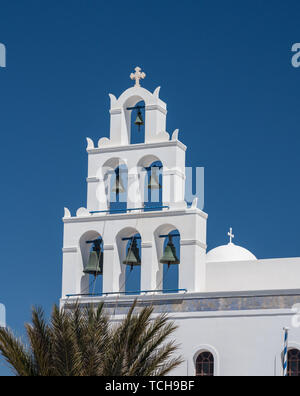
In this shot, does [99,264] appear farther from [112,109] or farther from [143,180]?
[112,109]

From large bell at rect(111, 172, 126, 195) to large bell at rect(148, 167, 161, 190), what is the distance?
0.74 meters

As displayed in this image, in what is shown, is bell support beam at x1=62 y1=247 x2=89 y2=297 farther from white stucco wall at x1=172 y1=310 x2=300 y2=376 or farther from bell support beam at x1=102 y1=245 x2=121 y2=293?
white stucco wall at x1=172 y1=310 x2=300 y2=376

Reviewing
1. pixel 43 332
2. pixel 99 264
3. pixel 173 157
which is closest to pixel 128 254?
pixel 99 264

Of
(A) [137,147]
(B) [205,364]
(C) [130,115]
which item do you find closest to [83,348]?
(B) [205,364]

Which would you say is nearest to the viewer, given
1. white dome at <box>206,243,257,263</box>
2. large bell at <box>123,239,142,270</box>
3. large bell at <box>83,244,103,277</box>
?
large bell at <box>123,239,142,270</box>

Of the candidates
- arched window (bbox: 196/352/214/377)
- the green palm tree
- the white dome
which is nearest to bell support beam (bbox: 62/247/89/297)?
arched window (bbox: 196/352/214/377)

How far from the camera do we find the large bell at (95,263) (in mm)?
25344

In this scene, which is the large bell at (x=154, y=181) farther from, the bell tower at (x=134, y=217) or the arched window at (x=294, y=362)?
the arched window at (x=294, y=362)

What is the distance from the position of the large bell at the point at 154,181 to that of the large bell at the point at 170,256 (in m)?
1.44

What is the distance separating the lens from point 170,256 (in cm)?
2452

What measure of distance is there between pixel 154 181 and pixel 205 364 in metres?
4.88

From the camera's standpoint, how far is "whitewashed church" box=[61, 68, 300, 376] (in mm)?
23047

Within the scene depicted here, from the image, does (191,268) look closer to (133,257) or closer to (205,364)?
(133,257)

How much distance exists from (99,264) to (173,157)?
3.41 meters
